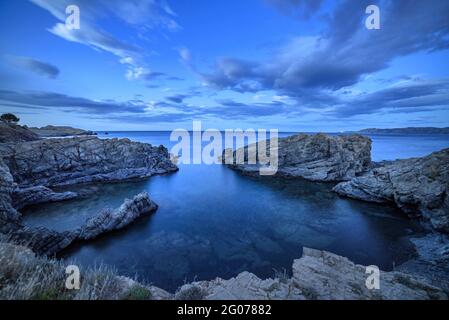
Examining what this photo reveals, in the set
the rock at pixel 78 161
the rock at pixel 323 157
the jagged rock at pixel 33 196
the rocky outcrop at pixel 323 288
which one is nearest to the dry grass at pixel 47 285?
the rocky outcrop at pixel 323 288

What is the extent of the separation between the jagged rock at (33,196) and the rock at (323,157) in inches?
1382

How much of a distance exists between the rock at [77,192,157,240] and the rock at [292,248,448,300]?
717 inches

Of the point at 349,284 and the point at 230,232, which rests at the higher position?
the point at 349,284

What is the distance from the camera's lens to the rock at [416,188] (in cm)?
1930

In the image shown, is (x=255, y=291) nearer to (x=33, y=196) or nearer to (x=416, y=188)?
(x=416, y=188)

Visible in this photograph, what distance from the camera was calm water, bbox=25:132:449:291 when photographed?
15.9 meters

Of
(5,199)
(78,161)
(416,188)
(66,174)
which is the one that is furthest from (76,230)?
(416,188)

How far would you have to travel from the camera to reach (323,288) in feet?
22.2

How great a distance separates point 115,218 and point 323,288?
2024cm

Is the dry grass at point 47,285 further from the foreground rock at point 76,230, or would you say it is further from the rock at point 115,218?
the rock at point 115,218

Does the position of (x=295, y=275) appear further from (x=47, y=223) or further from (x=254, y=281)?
(x=47, y=223)

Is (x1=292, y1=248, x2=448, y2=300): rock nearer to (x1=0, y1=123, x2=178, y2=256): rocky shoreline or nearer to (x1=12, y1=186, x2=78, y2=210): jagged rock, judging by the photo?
(x1=0, y1=123, x2=178, y2=256): rocky shoreline

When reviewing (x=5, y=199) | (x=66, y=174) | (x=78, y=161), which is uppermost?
(x=78, y=161)
